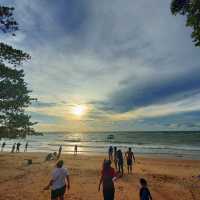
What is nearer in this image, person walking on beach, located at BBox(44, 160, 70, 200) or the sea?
person walking on beach, located at BBox(44, 160, 70, 200)

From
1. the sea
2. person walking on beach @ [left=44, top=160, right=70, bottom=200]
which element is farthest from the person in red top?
the sea

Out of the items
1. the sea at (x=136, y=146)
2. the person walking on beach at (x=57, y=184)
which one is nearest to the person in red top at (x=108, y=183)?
the person walking on beach at (x=57, y=184)

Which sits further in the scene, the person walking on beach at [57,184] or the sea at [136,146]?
the sea at [136,146]

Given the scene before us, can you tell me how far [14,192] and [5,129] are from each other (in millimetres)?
7457

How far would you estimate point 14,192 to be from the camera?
11750 millimetres

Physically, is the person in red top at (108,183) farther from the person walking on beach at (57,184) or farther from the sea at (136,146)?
the sea at (136,146)

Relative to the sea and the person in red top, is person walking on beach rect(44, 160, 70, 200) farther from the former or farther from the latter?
the sea

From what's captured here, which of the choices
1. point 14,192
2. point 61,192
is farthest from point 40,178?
point 61,192

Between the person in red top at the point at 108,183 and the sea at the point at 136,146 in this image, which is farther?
the sea at the point at 136,146

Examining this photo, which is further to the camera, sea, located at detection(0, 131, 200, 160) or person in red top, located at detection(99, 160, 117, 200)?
sea, located at detection(0, 131, 200, 160)

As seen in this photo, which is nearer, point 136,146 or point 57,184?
point 57,184

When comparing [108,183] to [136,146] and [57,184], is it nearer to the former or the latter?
[57,184]

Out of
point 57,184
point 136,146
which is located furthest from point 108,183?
point 136,146

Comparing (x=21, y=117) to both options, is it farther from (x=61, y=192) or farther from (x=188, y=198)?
(x=188, y=198)
